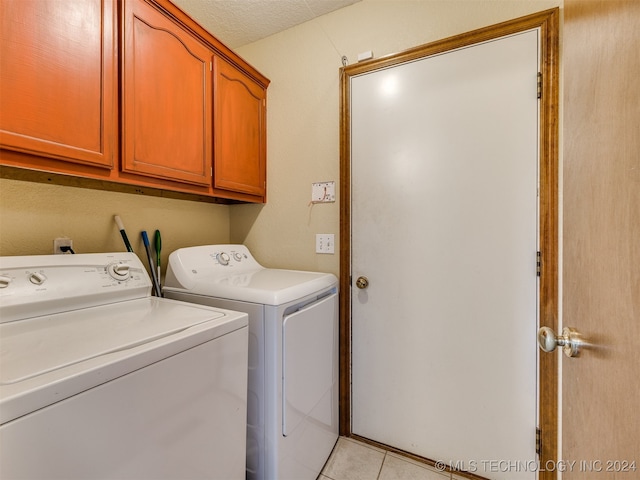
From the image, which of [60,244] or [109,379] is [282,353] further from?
[60,244]

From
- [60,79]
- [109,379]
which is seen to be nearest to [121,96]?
[60,79]

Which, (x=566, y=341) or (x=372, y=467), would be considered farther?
(x=372, y=467)

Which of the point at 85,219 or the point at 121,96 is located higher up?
the point at 121,96

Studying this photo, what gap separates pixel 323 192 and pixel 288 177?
0.30 meters

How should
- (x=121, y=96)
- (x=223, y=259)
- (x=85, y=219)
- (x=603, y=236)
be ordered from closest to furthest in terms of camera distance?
(x=603, y=236), (x=121, y=96), (x=85, y=219), (x=223, y=259)

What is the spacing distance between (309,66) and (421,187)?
43.7 inches

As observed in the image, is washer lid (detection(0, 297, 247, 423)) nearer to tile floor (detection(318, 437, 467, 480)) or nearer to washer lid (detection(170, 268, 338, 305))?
washer lid (detection(170, 268, 338, 305))

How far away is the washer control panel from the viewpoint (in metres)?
0.91

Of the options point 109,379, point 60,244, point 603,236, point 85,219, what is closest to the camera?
point 603,236

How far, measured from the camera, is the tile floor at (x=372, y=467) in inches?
57.2

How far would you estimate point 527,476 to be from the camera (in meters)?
1.33

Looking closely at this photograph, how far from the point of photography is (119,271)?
3.99 ft

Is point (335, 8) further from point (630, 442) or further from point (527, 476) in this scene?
point (527, 476)

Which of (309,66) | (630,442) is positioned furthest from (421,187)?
(630,442)
